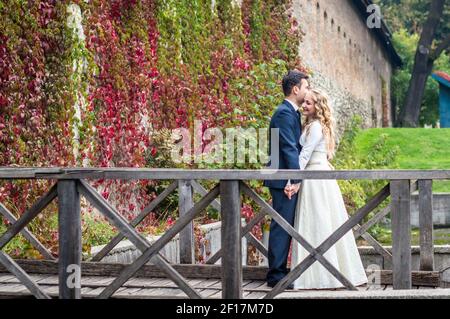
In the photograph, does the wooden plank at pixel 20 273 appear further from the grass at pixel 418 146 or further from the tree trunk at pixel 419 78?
the tree trunk at pixel 419 78

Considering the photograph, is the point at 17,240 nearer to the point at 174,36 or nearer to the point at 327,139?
the point at 327,139

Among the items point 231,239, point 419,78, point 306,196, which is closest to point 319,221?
point 306,196

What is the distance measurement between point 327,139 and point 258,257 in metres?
5.35

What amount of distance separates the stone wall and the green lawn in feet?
3.26

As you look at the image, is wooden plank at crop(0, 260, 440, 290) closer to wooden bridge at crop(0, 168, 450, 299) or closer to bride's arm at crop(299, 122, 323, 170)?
wooden bridge at crop(0, 168, 450, 299)

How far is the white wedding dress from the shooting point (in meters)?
7.24

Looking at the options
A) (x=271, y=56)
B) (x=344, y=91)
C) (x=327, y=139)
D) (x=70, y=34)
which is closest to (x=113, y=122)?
(x=70, y=34)

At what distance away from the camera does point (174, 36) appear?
512 inches

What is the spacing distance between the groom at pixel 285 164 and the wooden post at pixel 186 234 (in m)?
1.11

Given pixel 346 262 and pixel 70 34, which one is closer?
pixel 346 262

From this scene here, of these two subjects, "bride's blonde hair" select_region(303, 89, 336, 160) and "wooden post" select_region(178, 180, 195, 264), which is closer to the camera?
"bride's blonde hair" select_region(303, 89, 336, 160)

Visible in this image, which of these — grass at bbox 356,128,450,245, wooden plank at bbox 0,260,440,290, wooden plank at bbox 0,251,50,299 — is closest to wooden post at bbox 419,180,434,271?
wooden plank at bbox 0,260,440,290

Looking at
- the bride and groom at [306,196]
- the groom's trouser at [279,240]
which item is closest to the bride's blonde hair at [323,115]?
the bride and groom at [306,196]

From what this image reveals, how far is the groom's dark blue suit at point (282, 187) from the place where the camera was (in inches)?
281
